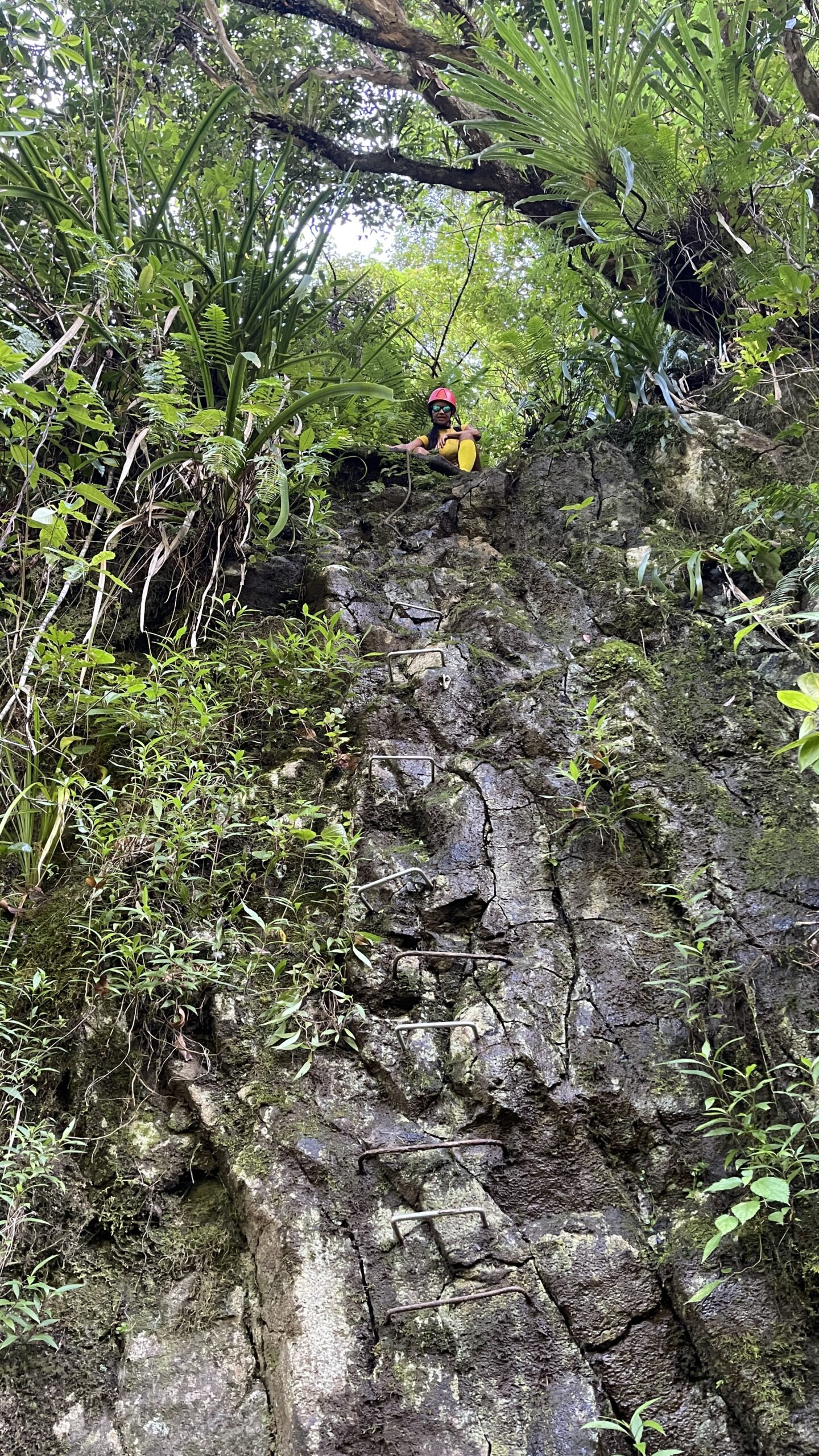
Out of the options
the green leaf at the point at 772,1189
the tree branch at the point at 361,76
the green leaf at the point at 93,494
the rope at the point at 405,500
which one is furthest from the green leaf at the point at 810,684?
the tree branch at the point at 361,76

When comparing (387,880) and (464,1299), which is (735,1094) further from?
(387,880)

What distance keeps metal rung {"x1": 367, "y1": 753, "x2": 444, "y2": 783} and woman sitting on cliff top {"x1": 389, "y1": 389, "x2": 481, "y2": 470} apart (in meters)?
2.36

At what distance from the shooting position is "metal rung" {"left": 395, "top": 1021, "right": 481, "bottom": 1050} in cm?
215

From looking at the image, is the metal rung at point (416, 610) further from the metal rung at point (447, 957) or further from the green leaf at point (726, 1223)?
the green leaf at point (726, 1223)

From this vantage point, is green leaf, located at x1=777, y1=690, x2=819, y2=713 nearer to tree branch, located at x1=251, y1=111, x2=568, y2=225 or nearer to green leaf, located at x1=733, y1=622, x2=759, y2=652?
green leaf, located at x1=733, y1=622, x2=759, y2=652

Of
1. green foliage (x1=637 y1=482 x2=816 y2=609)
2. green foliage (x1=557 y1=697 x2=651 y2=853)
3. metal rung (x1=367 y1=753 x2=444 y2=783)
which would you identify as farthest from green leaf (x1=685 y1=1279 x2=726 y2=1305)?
green foliage (x1=637 y1=482 x2=816 y2=609)

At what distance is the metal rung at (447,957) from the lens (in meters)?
2.33

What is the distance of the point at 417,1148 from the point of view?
1938 mm

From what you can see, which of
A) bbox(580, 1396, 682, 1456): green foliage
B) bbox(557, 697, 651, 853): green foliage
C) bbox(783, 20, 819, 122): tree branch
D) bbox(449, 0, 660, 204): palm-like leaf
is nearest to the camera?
bbox(580, 1396, 682, 1456): green foliage

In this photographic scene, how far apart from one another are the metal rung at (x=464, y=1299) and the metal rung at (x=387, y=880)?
99cm

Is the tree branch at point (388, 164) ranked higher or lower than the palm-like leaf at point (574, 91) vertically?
lower

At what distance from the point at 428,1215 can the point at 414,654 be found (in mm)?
2018

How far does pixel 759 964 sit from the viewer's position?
217 cm

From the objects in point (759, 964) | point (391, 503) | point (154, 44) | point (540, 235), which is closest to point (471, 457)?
point (391, 503)
